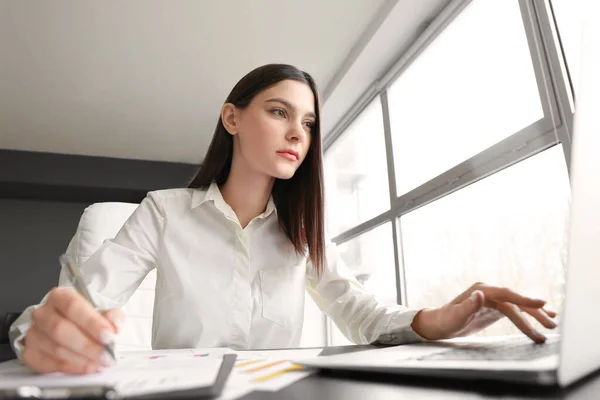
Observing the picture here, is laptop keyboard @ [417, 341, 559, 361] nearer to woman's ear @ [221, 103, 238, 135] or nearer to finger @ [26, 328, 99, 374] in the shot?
finger @ [26, 328, 99, 374]

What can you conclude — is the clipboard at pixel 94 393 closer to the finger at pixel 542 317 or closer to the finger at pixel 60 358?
the finger at pixel 60 358

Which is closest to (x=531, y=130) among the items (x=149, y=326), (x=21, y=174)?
(x=149, y=326)

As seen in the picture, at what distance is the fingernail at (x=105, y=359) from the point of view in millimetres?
423

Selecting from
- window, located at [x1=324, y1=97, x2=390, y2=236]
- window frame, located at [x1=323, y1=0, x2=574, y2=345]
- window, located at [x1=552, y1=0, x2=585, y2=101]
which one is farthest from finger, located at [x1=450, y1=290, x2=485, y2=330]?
window, located at [x1=324, y1=97, x2=390, y2=236]

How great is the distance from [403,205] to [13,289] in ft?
11.4

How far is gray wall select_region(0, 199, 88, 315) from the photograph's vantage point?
367 centimetres

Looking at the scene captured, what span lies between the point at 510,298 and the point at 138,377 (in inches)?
18.9

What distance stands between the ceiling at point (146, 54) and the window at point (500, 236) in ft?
3.36

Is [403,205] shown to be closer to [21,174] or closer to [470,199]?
[470,199]

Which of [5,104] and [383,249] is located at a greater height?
[5,104]

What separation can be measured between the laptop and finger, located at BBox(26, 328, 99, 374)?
224 mm

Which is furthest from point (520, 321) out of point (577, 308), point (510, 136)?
point (510, 136)

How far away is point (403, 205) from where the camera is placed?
2.18m

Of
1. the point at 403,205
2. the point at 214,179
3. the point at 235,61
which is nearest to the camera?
the point at 214,179
